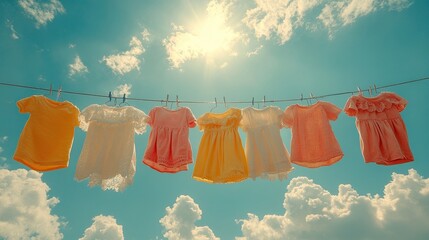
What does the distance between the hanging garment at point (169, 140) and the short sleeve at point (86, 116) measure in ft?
3.40

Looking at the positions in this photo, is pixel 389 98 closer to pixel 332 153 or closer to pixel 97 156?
pixel 332 153

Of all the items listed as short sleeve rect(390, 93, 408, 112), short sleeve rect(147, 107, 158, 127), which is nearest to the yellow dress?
short sleeve rect(147, 107, 158, 127)

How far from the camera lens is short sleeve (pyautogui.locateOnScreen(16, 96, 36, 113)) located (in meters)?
5.50

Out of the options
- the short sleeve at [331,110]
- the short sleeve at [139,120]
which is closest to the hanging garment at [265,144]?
the short sleeve at [331,110]

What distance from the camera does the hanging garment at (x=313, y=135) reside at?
5.61 meters

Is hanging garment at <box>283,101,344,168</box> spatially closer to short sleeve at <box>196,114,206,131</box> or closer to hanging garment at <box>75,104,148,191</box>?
short sleeve at <box>196,114,206,131</box>

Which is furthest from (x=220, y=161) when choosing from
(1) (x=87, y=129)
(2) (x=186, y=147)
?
(1) (x=87, y=129)

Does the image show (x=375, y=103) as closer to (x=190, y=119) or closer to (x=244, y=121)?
(x=244, y=121)

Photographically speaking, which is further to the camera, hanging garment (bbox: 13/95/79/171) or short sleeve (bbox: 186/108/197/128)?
short sleeve (bbox: 186/108/197/128)

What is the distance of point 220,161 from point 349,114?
2551 mm

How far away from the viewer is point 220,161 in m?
5.59

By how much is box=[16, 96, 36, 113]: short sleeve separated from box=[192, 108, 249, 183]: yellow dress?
2.95 metres

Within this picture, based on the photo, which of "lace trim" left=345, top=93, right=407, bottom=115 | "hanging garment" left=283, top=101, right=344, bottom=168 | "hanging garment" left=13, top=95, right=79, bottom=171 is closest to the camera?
"hanging garment" left=13, top=95, right=79, bottom=171

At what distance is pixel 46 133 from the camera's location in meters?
5.47
